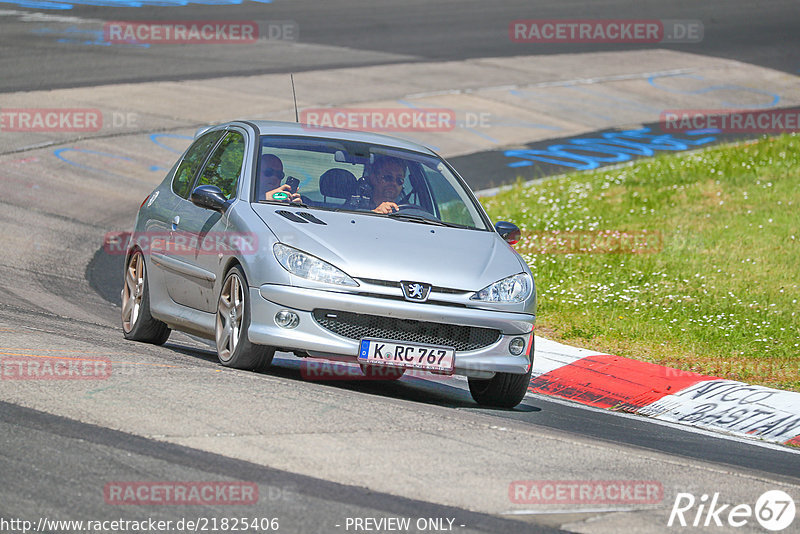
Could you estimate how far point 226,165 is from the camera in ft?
29.5

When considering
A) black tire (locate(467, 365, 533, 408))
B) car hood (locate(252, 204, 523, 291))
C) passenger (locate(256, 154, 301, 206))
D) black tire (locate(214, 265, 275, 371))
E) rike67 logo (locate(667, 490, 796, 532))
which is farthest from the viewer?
passenger (locate(256, 154, 301, 206))

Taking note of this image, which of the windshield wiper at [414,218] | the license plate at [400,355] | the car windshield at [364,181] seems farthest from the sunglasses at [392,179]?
the license plate at [400,355]

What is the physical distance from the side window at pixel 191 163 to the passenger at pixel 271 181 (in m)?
0.88

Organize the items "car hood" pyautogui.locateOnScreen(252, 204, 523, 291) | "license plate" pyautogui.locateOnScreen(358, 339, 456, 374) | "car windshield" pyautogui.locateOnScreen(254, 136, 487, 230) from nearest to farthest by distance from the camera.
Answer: "license plate" pyautogui.locateOnScreen(358, 339, 456, 374), "car hood" pyautogui.locateOnScreen(252, 204, 523, 291), "car windshield" pyautogui.locateOnScreen(254, 136, 487, 230)

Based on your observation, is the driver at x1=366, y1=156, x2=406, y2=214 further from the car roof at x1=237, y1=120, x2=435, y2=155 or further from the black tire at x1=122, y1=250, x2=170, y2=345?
the black tire at x1=122, y1=250, x2=170, y2=345

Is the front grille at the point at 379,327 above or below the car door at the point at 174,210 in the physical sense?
below

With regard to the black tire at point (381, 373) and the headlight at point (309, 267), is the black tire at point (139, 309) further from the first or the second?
the headlight at point (309, 267)

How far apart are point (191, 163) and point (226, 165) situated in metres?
0.69

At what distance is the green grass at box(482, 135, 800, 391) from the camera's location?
36.3 ft

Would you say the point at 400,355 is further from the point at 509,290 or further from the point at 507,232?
the point at 507,232

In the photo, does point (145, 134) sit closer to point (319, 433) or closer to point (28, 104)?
point (28, 104)

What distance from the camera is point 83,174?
1822cm

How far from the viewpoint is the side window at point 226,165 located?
874 cm

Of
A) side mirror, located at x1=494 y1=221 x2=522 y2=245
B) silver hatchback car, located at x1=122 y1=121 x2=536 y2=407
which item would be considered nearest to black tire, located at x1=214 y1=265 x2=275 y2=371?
silver hatchback car, located at x1=122 y1=121 x2=536 y2=407
